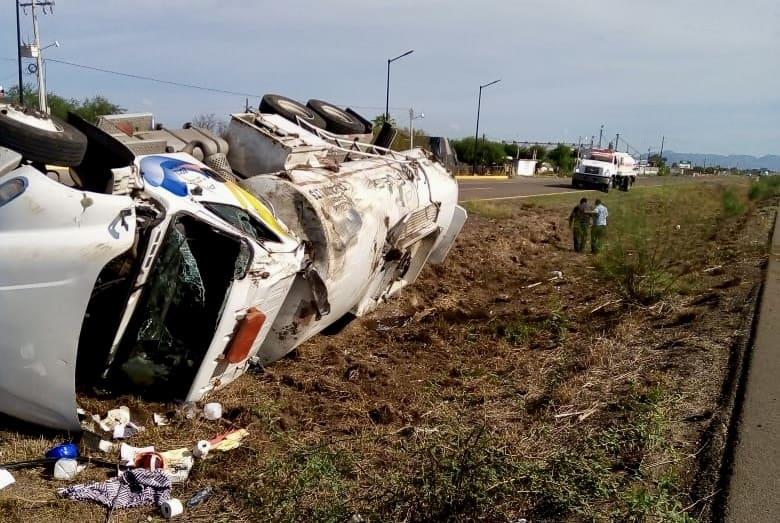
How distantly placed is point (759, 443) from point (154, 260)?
3.51m

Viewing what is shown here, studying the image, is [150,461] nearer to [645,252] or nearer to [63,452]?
[63,452]

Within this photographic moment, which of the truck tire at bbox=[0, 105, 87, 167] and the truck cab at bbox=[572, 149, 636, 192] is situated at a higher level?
the truck tire at bbox=[0, 105, 87, 167]

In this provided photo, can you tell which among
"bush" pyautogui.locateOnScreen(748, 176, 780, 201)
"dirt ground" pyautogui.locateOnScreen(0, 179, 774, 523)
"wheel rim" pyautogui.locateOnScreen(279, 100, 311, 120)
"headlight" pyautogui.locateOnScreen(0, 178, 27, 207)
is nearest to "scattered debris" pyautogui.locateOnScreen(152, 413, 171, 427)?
"dirt ground" pyautogui.locateOnScreen(0, 179, 774, 523)

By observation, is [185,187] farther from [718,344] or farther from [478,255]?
[478,255]

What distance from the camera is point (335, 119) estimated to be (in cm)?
902

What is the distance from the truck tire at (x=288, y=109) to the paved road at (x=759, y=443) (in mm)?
5274

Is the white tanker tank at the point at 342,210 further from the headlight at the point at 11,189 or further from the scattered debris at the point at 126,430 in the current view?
the headlight at the point at 11,189

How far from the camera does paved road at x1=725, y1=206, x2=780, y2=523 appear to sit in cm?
317

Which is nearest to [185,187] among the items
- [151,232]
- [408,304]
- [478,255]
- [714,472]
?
[151,232]

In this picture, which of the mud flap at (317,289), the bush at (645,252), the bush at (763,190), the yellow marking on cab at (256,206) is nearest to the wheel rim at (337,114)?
the bush at (645,252)

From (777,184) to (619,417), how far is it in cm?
3211

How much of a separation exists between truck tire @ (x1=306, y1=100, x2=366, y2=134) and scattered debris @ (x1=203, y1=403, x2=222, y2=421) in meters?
5.29

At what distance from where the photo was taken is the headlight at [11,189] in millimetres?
3549

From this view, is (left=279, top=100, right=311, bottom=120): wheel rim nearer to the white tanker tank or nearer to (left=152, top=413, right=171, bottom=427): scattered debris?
the white tanker tank
